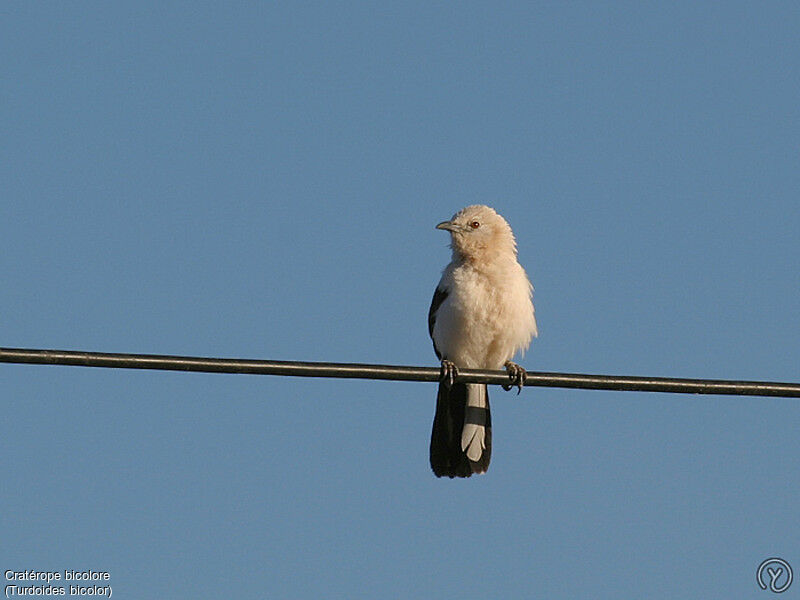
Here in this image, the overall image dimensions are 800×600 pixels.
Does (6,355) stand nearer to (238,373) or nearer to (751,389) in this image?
(238,373)

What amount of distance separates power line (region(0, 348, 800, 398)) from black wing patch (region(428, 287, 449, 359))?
3.96 m

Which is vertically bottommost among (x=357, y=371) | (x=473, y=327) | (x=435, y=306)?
(x=357, y=371)

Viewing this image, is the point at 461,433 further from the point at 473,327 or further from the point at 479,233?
the point at 479,233

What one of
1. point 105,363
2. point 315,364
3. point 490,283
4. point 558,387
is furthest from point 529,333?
point 105,363

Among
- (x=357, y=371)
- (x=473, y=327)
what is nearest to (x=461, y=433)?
(x=473, y=327)

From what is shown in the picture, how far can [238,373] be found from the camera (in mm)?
6672

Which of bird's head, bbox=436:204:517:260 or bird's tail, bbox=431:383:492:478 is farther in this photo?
bird's head, bbox=436:204:517:260

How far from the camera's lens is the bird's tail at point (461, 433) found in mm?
11391

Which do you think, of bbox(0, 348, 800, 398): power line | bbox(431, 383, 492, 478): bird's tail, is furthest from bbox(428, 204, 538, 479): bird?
bbox(0, 348, 800, 398): power line

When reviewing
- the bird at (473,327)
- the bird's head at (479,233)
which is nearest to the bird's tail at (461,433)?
the bird at (473,327)

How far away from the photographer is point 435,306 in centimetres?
1183

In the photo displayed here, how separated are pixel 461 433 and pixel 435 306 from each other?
121 centimetres

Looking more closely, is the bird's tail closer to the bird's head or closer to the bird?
the bird

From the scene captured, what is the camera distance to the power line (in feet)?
21.1
